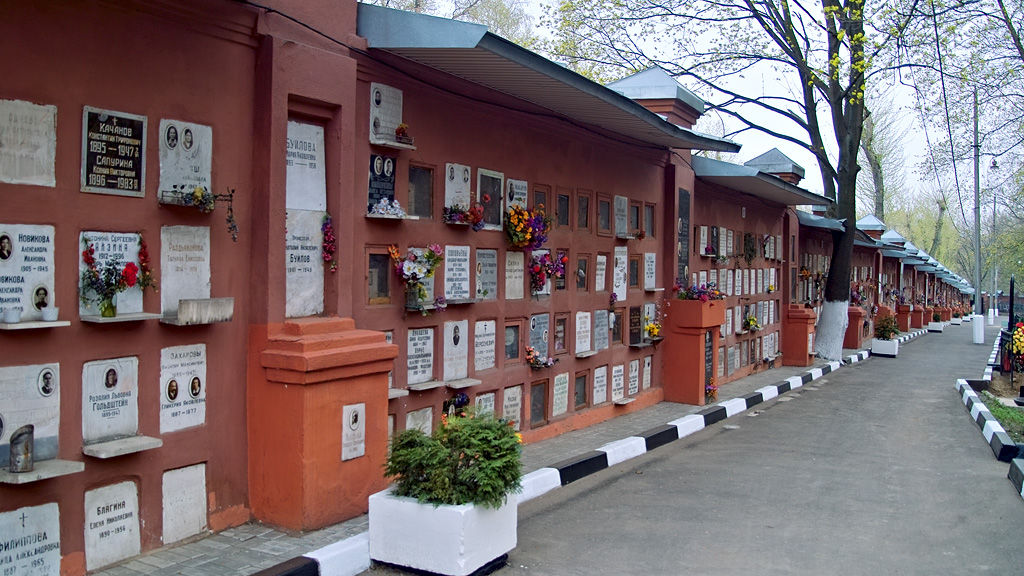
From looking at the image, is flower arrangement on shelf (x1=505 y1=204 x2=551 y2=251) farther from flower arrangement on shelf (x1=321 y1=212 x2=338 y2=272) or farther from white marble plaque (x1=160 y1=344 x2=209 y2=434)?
white marble plaque (x1=160 y1=344 x2=209 y2=434)

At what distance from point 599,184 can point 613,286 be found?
1.16 m

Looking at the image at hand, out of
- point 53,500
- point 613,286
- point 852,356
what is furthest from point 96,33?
point 852,356

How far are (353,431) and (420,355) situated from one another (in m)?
1.35

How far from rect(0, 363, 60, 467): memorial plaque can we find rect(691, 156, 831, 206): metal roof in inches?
362

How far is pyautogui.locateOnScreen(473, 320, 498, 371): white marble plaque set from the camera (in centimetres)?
721

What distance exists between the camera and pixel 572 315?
8742 millimetres

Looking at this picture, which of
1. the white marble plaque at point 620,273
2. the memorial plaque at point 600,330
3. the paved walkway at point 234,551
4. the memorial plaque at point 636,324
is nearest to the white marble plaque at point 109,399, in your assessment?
the paved walkway at point 234,551

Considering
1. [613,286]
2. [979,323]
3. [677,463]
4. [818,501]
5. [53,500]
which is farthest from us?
[979,323]

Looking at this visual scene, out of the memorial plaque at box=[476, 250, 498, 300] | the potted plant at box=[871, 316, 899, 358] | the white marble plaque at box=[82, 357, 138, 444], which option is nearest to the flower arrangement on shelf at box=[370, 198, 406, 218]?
the memorial plaque at box=[476, 250, 498, 300]

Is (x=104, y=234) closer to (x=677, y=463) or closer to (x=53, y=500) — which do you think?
(x=53, y=500)

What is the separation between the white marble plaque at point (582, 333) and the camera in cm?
886

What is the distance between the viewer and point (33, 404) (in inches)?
156

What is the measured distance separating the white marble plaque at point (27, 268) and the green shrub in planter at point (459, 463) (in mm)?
1948

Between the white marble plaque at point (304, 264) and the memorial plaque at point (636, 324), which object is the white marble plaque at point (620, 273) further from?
the white marble plaque at point (304, 264)
